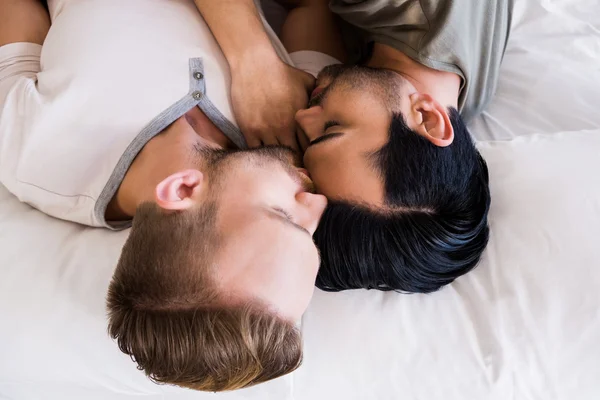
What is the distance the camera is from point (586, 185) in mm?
861

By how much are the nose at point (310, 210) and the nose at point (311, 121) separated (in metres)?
0.15

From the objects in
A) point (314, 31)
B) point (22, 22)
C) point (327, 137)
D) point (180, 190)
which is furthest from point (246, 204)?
point (22, 22)

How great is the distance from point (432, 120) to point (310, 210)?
0.28m

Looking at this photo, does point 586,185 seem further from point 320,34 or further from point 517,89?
point 320,34

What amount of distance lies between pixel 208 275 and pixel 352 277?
0.26 meters

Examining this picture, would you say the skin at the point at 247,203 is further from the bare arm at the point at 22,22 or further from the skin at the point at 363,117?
the bare arm at the point at 22,22

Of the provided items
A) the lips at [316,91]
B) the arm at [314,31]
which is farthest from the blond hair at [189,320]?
the arm at [314,31]

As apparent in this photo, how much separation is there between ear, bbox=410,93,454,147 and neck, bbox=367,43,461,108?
46 millimetres

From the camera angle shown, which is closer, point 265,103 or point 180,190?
point 180,190

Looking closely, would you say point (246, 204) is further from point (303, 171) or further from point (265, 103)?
point (265, 103)

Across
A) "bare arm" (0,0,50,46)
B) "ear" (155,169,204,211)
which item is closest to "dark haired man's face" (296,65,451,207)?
"ear" (155,169,204,211)

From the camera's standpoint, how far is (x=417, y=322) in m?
0.84

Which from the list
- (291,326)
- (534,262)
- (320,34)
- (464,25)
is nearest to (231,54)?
(320,34)

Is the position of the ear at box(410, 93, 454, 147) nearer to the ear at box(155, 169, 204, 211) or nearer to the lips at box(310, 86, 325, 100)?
the lips at box(310, 86, 325, 100)
